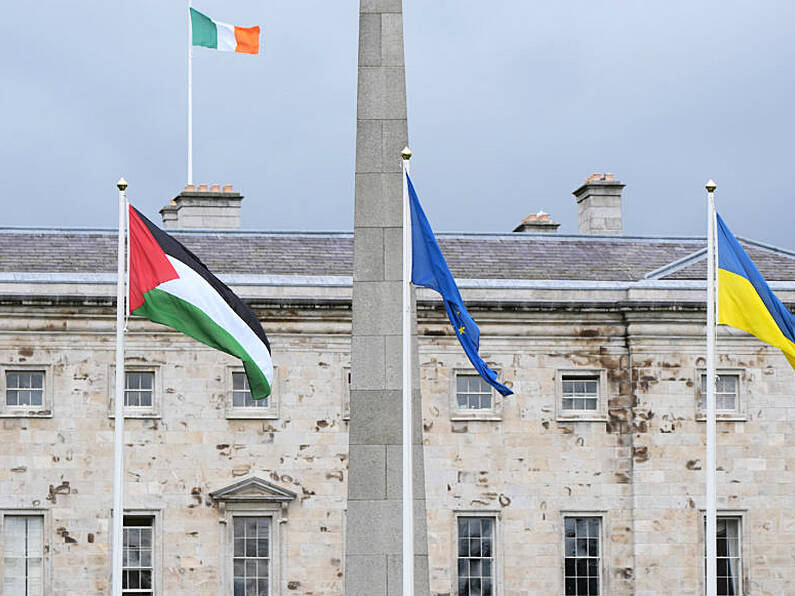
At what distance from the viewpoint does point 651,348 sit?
38.7 meters

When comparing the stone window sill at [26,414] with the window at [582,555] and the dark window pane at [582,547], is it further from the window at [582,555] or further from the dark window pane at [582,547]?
the dark window pane at [582,547]

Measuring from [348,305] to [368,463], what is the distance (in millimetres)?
13944

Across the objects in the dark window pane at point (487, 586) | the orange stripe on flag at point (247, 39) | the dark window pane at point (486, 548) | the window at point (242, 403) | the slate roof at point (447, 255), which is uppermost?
the orange stripe on flag at point (247, 39)

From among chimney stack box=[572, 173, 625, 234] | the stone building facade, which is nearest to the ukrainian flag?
the stone building facade

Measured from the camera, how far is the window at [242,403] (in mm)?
37875

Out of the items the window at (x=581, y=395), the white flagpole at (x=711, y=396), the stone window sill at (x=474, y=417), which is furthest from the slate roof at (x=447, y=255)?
the white flagpole at (x=711, y=396)

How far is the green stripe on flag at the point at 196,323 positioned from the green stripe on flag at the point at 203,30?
62.3 feet

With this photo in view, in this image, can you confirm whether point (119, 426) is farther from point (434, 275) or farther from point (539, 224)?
point (539, 224)

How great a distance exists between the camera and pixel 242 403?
38.1 metres

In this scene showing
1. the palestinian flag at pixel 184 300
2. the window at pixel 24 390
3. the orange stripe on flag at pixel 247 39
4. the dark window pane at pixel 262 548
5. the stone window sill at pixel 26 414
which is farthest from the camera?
the orange stripe on flag at pixel 247 39

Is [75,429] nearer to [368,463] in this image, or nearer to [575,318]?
[575,318]

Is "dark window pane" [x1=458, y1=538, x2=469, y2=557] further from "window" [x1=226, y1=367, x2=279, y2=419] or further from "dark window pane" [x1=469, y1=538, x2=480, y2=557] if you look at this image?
"window" [x1=226, y1=367, x2=279, y2=419]

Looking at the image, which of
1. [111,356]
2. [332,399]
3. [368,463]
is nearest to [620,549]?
[332,399]

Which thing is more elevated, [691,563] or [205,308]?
[205,308]
